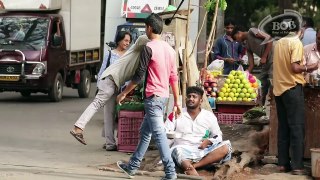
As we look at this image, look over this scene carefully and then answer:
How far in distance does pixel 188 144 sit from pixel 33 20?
35.8 ft

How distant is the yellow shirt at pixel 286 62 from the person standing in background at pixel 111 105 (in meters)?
2.73

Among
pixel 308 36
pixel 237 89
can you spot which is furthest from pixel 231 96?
pixel 308 36

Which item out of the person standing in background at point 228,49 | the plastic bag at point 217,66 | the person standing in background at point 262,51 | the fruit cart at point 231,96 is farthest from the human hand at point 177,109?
the person standing in background at point 228,49

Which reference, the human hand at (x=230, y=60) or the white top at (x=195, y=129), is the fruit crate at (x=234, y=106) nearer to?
the human hand at (x=230, y=60)

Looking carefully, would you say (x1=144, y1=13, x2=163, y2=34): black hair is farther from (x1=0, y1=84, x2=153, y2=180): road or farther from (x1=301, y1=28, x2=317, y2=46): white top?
(x1=301, y1=28, x2=317, y2=46): white top

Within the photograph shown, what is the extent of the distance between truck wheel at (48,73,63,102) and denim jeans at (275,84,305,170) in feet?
35.2

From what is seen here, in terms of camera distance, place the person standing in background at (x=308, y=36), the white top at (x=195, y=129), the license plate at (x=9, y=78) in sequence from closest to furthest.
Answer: the white top at (x=195, y=129)
the person standing in background at (x=308, y=36)
the license plate at (x=9, y=78)

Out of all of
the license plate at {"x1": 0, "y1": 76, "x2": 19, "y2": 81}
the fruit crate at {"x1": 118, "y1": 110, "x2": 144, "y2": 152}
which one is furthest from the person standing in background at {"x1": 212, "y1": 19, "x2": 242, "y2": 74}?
the license plate at {"x1": 0, "y1": 76, "x2": 19, "y2": 81}

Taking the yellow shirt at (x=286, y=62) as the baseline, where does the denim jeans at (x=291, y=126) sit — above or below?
below

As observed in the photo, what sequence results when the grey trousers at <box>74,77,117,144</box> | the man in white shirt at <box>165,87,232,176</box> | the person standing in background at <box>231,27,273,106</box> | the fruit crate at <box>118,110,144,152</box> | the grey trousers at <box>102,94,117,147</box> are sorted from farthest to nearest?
the person standing in background at <box>231,27,273,106</box>
the grey trousers at <box>102,94,117,147</box>
the fruit crate at <box>118,110,144,152</box>
the grey trousers at <box>74,77,117,144</box>
the man in white shirt at <box>165,87,232,176</box>

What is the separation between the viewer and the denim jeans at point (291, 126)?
32.3 feet

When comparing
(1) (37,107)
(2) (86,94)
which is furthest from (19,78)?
(2) (86,94)

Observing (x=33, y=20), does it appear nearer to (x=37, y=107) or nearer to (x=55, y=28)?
(x=55, y=28)

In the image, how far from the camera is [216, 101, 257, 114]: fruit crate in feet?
42.7
